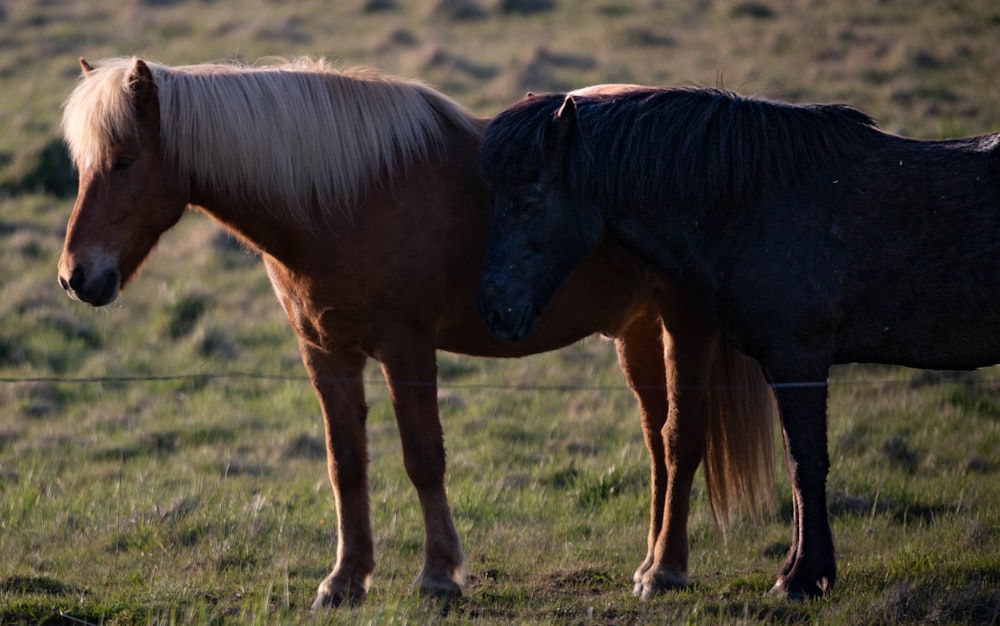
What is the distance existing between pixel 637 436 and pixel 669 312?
2.53 metres

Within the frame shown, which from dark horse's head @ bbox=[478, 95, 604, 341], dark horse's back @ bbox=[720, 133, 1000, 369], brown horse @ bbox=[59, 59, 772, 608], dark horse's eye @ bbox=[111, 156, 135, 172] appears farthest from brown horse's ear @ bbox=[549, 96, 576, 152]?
dark horse's eye @ bbox=[111, 156, 135, 172]

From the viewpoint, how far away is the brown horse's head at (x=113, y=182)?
4.46 meters

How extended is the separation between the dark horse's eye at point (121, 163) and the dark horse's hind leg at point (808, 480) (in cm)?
282

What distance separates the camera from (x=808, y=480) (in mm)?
4648

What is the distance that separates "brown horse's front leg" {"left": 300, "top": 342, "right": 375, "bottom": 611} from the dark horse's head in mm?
932

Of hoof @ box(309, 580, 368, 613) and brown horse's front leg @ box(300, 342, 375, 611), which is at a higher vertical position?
brown horse's front leg @ box(300, 342, 375, 611)

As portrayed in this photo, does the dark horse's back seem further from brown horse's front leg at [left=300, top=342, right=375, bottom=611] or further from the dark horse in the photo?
brown horse's front leg at [left=300, top=342, right=375, bottom=611]

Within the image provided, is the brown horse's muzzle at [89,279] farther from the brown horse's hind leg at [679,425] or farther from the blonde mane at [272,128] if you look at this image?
the brown horse's hind leg at [679,425]

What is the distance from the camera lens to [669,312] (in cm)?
529

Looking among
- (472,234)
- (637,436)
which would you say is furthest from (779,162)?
(637,436)

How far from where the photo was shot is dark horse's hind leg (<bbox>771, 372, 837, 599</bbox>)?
4.60 m

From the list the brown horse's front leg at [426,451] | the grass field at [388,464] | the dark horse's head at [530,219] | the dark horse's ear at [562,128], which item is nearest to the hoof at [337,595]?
the grass field at [388,464]

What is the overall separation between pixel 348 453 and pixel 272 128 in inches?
60.3

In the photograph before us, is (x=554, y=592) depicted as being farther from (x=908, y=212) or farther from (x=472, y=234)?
(x=908, y=212)
